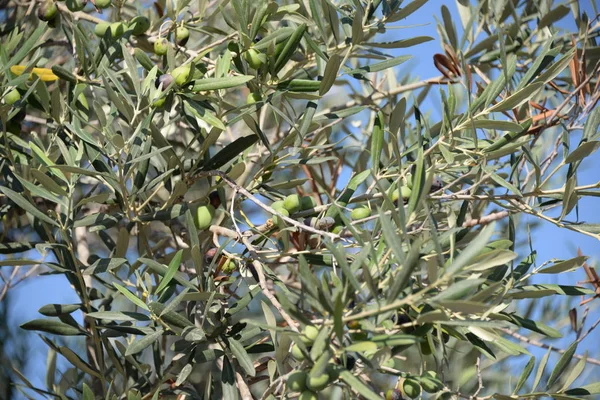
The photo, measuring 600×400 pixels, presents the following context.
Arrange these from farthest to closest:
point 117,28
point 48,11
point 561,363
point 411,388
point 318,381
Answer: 1. point 48,11
2. point 117,28
3. point 561,363
4. point 411,388
5. point 318,381

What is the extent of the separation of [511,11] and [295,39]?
571 mm

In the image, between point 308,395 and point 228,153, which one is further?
point 228,153

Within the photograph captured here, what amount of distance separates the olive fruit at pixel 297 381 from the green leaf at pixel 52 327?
42 centimetres

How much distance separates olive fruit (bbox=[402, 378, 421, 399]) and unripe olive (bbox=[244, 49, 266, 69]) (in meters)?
0.41

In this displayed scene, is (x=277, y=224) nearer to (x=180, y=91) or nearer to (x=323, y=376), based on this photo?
(x=180, y=91)

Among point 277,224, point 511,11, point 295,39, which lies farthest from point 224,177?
point 511,11

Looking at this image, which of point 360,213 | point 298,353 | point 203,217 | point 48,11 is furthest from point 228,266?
point 48,11

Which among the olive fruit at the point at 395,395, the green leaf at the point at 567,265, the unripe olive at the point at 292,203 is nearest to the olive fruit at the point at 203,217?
the unripe olive at the point at 292,203

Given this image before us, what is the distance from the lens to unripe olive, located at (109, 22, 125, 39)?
3.31ft

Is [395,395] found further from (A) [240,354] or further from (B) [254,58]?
(B) [254,58]

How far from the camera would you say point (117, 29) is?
3.32ft

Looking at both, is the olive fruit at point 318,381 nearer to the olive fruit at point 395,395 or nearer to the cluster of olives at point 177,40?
the olive fruit at point 395,395

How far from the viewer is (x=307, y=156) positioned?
1079 mm

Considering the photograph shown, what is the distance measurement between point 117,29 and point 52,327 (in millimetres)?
412
